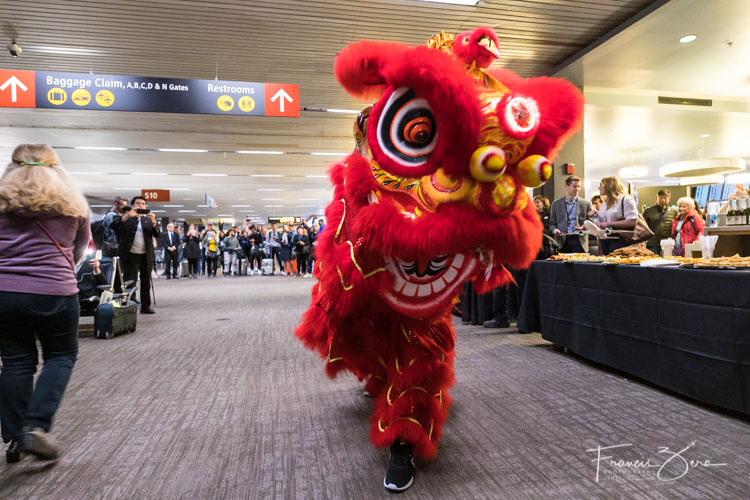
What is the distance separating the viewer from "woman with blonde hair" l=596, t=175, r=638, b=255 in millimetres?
4180

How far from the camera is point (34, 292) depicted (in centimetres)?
168

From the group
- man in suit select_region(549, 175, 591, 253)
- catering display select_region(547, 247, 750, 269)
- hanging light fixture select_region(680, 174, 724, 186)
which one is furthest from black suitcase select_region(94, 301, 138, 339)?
hanging light fixture select_region(680, 174, 724, 186)

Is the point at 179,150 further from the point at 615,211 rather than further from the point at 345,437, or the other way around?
the point at 345,437

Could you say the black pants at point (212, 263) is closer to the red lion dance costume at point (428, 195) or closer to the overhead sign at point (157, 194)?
the overhead sign at point (157, 194)

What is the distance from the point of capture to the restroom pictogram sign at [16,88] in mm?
4855

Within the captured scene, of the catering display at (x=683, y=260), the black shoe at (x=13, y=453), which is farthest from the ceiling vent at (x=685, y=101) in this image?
the black shoe at (x=13, y=453)

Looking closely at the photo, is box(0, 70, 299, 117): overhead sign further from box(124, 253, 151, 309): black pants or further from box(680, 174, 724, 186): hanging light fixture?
box(680, 174, 724, 186): hanging light fixture

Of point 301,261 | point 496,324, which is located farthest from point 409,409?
point 301,261

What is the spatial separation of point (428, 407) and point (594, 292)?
6.12 ft

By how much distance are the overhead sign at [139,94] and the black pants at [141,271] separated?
5.96 feet

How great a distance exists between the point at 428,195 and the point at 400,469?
0.97 metres

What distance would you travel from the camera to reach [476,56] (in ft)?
4.53

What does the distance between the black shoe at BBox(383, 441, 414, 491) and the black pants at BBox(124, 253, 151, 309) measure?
4939 mm

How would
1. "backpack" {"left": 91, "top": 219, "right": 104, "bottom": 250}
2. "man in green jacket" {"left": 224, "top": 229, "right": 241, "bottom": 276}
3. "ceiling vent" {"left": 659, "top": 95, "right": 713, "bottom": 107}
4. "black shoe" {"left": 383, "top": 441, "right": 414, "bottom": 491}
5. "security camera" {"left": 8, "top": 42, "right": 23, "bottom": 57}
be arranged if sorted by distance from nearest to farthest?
"black shoe" {"left": 383, "top": 441, "right": 414, "bottom": 491}
"security camera" {"left": 8, "top": 42, "right": 23, "bottom": 57}
"backpack" {"left": 91, "top": 219, "right": 104, "bottom": 250}
"ceiling vent" {"left": 659, "top": 95, "right": 713, "bottom": 107}
"man in green jacket" {"left": 224, "top": 229, "right": 241, "bottom": 276}
